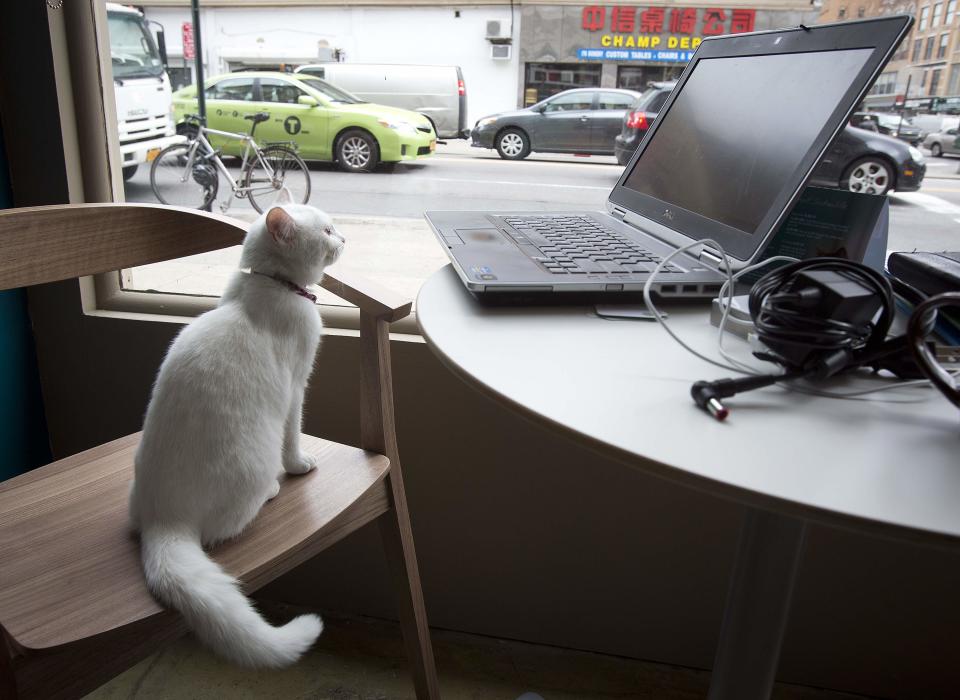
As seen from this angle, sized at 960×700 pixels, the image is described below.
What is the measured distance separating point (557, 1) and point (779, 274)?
0.92 metres

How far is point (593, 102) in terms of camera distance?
4.54 feet

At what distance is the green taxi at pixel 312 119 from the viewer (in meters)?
1.46

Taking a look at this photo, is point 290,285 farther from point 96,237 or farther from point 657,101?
point 657,101

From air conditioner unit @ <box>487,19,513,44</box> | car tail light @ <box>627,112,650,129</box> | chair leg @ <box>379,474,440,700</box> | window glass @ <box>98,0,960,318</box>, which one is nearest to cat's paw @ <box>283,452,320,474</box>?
chair leg @ <box>379,474,440,700</box>

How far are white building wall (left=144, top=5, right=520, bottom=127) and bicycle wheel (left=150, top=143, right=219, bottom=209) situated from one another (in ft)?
0.77

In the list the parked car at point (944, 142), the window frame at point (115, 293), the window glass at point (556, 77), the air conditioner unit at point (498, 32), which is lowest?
the window frame at point (115, 293)

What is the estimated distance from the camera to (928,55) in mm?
1178

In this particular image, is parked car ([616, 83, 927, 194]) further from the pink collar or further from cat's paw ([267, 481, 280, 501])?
cat's paw ([267, 481, 280, 501])

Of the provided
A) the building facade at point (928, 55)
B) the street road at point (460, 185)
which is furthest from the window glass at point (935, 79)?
the street road at point (460, 185)

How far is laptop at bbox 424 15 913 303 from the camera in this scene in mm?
776

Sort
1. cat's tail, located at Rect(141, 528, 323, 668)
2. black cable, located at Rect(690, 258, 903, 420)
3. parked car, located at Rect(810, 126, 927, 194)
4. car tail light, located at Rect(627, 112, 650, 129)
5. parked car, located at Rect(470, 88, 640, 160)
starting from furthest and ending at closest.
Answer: parked car, located at Rect(470, 88, 640, 160) < car tail light, located at Rect(627, 112, 650, 129) < parked car, located at Rect(810, 126, 927, 194) < cat's tail, located at Rect(141, 528, 323, 668) < black cable, located at Rect(690, 258, 903, 420)

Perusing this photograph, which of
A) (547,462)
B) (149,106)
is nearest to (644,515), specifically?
(547,462)

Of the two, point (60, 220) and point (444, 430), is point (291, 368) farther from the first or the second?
point (444, 430)

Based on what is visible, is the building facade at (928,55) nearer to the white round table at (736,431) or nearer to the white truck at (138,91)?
the white round table at (736,431)
